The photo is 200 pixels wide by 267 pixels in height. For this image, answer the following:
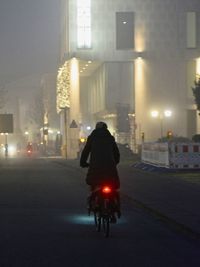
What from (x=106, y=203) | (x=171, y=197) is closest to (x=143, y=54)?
(x=171, y=197)

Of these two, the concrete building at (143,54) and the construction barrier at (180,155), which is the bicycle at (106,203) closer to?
the construction barrier at (180,155)

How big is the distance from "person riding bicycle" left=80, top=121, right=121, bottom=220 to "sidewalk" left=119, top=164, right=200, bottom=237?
1.65 m

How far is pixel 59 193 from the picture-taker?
84.6 feet

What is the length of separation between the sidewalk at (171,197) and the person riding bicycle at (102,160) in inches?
65.1

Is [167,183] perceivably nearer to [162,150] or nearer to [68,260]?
[162,150]

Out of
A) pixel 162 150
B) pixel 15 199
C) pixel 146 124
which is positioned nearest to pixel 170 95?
pixel 146 124

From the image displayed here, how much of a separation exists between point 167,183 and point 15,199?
7964 mm

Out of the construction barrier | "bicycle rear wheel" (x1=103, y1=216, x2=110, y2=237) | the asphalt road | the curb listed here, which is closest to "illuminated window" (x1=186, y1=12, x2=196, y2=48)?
the construction barrier

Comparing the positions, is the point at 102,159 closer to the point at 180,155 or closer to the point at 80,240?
the point at 80,240

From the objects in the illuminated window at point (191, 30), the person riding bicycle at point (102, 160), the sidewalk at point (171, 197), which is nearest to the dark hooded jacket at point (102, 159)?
the person riding bicycle at point (102, 160)

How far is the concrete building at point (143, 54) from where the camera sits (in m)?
88.0

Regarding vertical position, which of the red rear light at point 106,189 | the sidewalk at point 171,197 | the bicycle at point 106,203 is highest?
the red rear light at point 106,189

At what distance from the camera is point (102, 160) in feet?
47.5

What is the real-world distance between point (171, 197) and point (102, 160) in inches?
319
